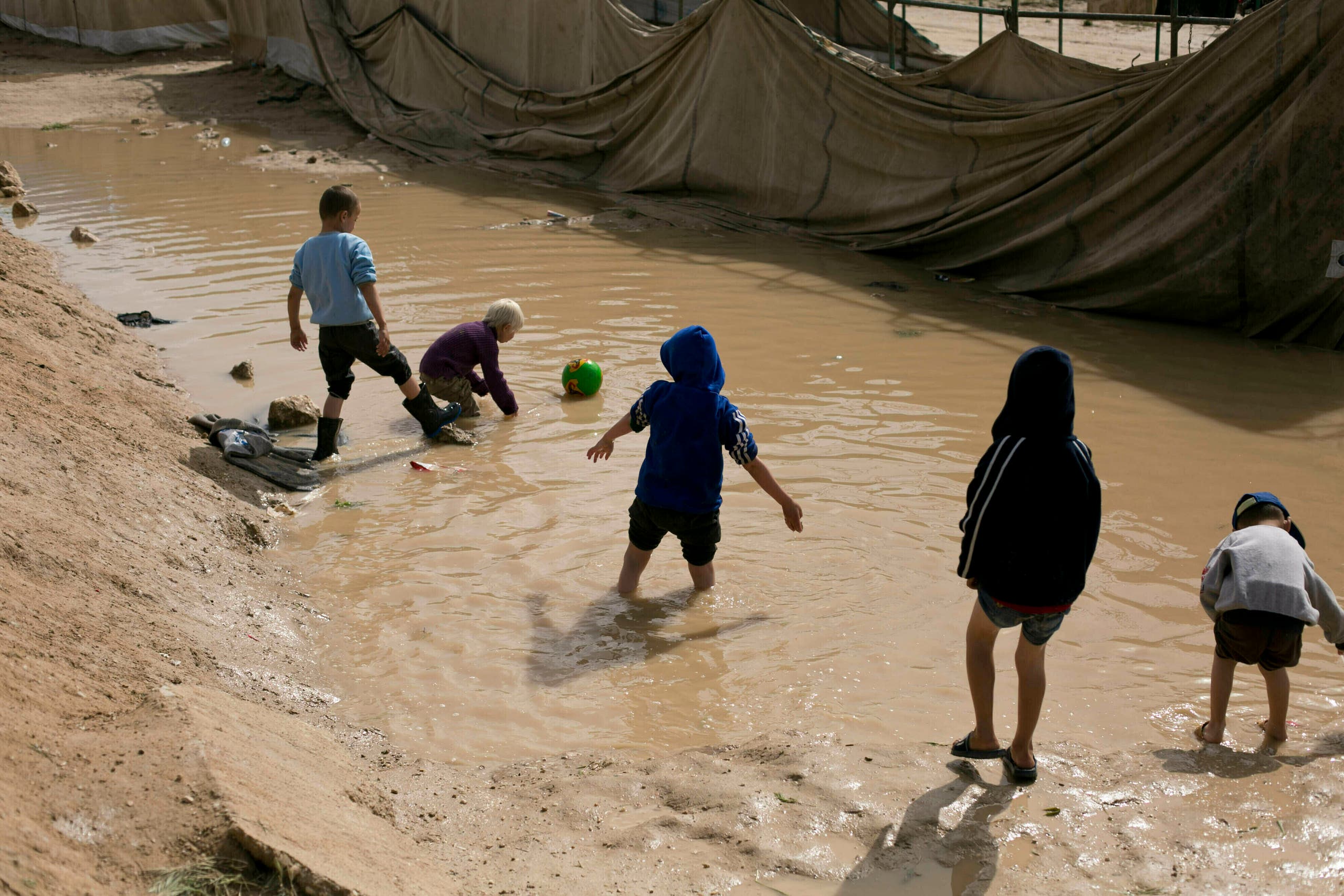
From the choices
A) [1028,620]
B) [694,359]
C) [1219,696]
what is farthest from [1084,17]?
[1028,620]

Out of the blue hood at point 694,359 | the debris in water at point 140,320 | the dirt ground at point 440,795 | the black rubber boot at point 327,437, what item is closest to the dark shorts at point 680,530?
the blue hood at point 694,359

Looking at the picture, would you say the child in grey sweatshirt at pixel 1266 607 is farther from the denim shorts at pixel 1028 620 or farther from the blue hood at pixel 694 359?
the blue hood at pixel 694 359

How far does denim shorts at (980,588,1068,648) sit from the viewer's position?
12.4ft

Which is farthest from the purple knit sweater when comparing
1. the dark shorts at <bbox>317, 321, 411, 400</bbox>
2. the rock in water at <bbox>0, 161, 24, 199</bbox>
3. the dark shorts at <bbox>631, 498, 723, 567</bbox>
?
the rock in water at <bbox>0, 161, 24, 199</bbox>

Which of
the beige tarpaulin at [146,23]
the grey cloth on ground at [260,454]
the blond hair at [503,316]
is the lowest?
Result: the grey cloth on ground at [260,454]

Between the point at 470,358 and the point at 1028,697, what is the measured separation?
16.4 ft

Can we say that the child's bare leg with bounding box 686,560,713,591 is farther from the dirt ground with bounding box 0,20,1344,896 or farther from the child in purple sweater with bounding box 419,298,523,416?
the child in purple sweater with bounding box 419,298,523,416

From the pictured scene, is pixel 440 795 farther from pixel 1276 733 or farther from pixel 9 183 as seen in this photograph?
pixel 9 183

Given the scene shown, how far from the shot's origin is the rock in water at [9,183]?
1443 centimetres

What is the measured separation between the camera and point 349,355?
702 cm

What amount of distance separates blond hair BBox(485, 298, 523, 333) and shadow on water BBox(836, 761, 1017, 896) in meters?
4.85

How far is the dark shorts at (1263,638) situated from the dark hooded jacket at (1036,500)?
0.79 meters

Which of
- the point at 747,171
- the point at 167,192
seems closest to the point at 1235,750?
the point at 747,171

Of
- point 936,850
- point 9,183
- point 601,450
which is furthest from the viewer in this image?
point 9,183
